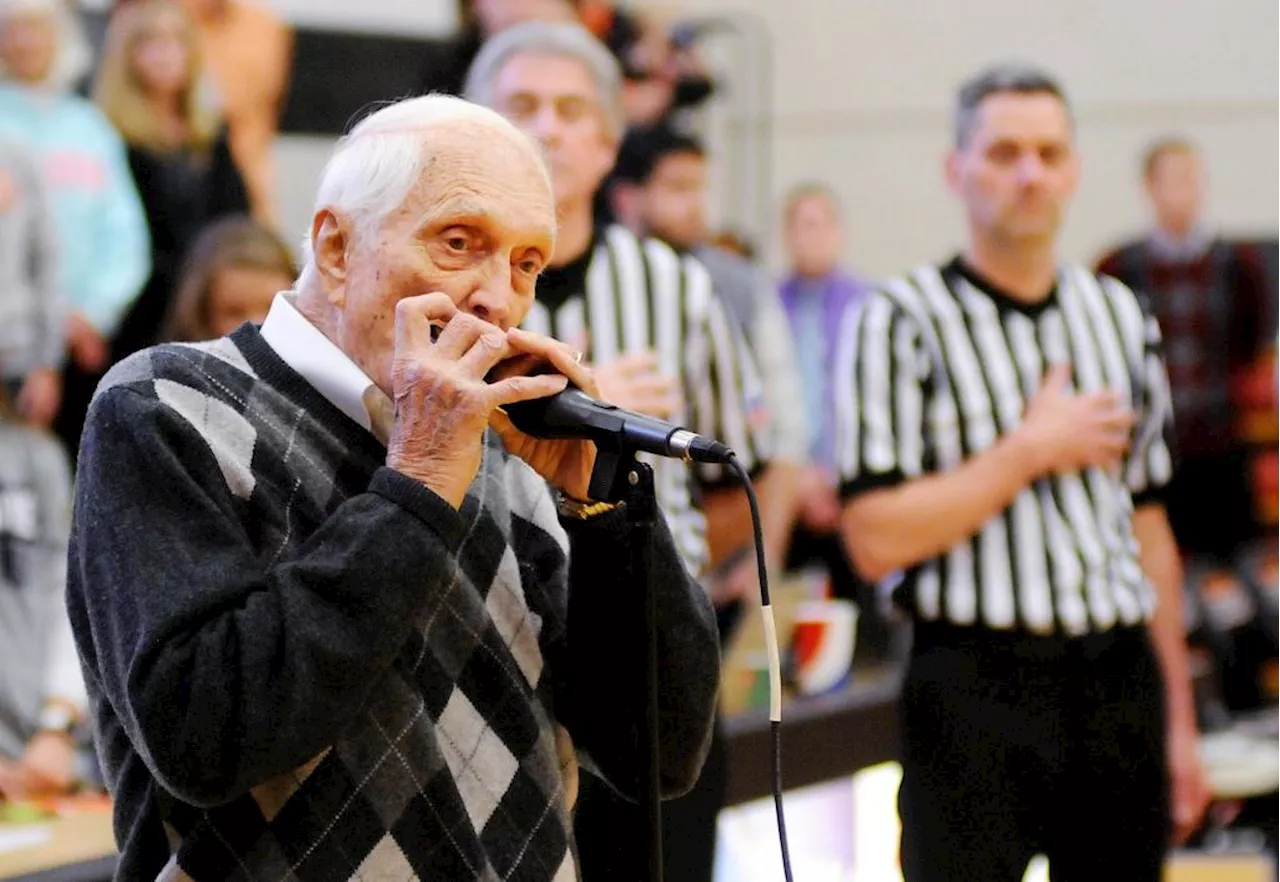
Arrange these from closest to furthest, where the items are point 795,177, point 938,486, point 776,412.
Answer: point 938,486 → point 776,412 → point 795,177

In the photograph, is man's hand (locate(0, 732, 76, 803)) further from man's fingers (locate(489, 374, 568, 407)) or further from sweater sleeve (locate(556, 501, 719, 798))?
man's fingers (locate(489, 374, 568, 407))

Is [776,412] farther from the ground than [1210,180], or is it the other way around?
[1210,180]

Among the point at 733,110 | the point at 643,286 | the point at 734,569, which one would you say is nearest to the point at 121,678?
the point at 643,286

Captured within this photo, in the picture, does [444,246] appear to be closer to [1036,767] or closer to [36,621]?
[1036,767]

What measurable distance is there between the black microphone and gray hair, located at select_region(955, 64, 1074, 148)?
1410 mm

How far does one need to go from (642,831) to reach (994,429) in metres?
1.28

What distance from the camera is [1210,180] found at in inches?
310

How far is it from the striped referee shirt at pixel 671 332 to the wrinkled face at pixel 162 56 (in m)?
2.00

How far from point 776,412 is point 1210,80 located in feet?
13.8

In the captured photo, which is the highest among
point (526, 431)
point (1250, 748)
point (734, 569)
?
point (526, 431)

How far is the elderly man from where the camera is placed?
1.38 metres

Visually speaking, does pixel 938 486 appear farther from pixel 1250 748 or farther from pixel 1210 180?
pixel 1210 180

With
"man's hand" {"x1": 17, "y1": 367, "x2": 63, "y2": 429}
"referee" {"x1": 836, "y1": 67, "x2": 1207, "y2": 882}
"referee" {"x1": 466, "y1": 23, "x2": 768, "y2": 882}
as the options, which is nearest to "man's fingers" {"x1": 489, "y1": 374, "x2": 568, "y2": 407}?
"referee" {"x1": 466, "y1": 23, "x2": 768, "y2": 882}

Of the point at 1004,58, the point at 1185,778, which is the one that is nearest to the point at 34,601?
the point at 1185,778
